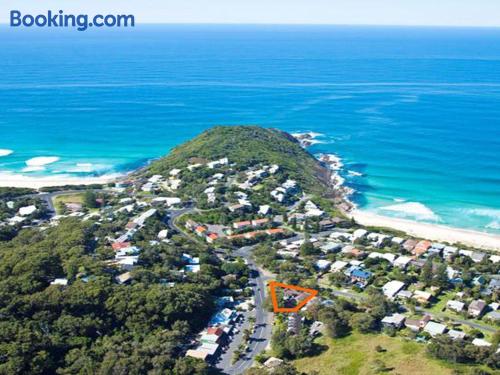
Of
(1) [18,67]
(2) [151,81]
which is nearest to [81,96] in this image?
(2) [151,81]

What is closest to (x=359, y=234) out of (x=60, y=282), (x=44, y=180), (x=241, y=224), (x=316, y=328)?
(x=241, y=224)

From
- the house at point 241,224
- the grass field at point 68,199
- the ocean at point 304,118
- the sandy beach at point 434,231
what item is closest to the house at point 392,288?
the sandy beach at point 434,231

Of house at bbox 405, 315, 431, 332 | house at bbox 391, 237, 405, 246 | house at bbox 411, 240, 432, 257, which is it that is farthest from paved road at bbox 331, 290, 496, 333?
house at bbox 391, 237, 405, 246

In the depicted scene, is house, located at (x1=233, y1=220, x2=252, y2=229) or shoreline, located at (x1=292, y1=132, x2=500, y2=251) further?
shoreline, located at (x1=292, y1=132, x2=500, y2=251)

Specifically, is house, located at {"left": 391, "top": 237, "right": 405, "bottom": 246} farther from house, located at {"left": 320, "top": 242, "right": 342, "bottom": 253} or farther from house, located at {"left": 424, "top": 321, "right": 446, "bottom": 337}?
house, located at {"left": 424, "top": 321, "right": 446, "bottom": 337}

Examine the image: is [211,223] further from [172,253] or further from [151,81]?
[151,81]

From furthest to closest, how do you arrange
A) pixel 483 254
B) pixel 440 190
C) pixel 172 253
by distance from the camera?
pixel 440 190, pixel 483 254, pixel 172 253
